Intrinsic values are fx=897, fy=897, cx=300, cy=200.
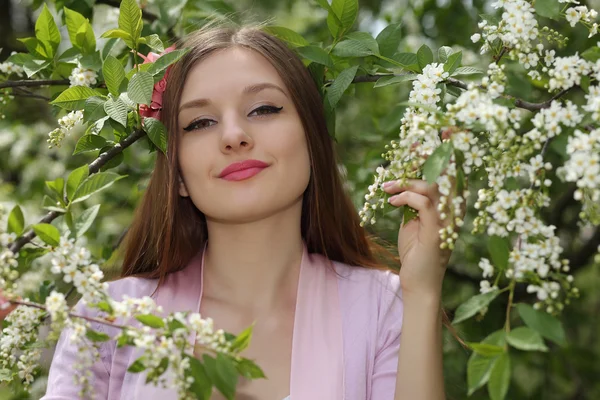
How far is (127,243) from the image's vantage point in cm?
249

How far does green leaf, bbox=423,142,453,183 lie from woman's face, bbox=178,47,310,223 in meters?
0.74

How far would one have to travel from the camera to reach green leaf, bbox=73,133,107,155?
1.93 meters

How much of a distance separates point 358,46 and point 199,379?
3.17ft

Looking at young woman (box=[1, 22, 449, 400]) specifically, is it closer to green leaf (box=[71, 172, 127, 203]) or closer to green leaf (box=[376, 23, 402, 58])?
green leaf (box=[376, 23, 402, 58])

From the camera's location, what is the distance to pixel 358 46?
206 cm

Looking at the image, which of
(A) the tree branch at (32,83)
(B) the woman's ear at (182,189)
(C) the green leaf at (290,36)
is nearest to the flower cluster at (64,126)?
(A) the tree branch at (32,83)

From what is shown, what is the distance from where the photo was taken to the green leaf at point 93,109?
75.6 inches

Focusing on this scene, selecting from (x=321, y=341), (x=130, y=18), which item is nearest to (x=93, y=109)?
(x=130, y=18)

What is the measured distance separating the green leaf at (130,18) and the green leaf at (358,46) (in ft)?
1.50

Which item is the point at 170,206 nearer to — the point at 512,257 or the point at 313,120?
the point at 313,120

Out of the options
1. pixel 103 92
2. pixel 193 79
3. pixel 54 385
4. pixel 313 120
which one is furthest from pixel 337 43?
pixel 54 385

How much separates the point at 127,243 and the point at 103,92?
1.75 ft

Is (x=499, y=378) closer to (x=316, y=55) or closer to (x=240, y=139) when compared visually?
(x=240, y=139)

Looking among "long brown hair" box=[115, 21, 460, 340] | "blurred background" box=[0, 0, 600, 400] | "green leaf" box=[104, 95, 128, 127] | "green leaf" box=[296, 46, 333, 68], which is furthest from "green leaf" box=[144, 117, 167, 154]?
"blurred background" box=[0, 0, 600, 400]
